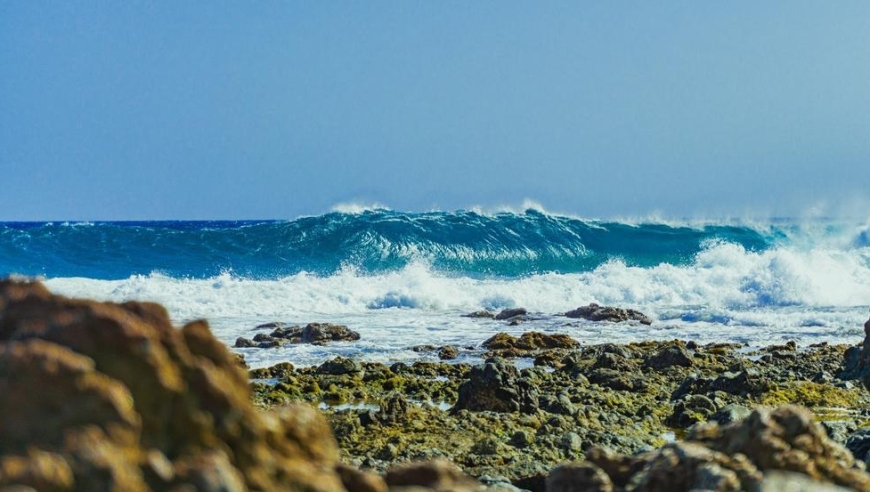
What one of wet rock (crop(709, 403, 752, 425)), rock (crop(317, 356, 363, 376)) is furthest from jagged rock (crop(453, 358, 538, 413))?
rock (crop(317, 356, 363, 376))

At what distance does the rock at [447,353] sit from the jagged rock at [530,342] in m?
0.88

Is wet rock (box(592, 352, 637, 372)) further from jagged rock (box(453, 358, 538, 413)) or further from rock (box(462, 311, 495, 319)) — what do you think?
rock (box(462, 311, 495, 319))

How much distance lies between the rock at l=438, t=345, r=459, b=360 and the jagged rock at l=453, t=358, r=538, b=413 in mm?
4766

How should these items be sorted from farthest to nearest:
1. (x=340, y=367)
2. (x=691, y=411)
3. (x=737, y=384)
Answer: (x=340, y=367) < (x=737, y=384) < (x=691, y=411)

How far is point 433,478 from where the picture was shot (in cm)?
246

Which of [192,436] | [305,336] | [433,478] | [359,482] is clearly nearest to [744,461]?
[433,478]

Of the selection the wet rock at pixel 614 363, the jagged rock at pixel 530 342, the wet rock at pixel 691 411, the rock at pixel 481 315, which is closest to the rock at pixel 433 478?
the wet rock at pixel 691 411

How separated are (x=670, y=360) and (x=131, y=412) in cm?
1066

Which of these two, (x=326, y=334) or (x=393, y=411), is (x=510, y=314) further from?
(x=393, y=411)

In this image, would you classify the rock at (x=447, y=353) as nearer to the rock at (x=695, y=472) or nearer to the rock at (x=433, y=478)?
the rock at (x=695, y=472)

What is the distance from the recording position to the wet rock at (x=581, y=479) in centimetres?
Result: 279

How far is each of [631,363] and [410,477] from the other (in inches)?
374

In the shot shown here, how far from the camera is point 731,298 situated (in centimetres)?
2523

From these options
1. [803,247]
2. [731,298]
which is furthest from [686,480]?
[803,247]
